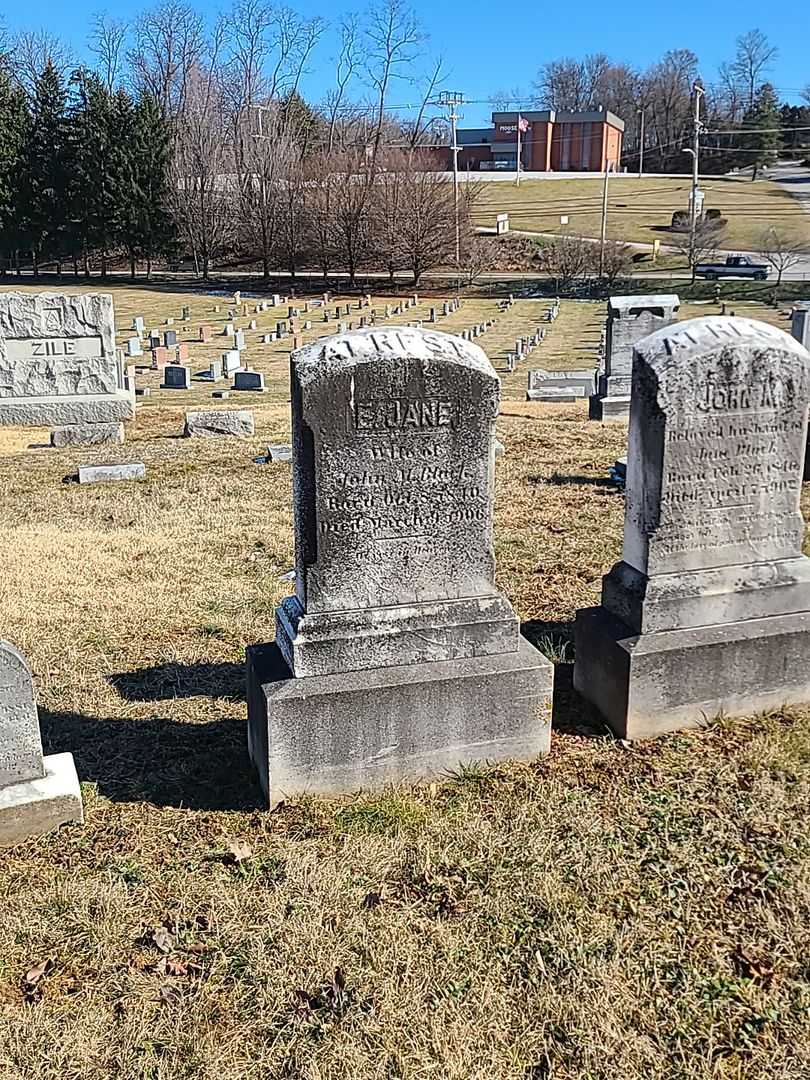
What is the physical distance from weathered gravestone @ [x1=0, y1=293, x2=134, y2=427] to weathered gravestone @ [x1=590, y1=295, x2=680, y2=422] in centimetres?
766

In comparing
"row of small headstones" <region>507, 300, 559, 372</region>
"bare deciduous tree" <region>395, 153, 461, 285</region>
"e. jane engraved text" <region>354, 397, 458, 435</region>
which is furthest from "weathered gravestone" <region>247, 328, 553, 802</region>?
"bare deciduous tree" <region>395, 153, 461, 285</region>

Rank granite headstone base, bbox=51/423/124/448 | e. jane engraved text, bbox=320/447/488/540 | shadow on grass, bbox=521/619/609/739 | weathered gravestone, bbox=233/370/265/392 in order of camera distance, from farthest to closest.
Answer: weathered gravestone, bbox=233/370/265/392 < granite headstone base, bbox=51/423/124/448 < shadow on grass, bbox=521/619/609/739 < e. jane engraved text, bbox=320/447/488/540

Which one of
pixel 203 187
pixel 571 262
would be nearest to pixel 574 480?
pixel 571 262

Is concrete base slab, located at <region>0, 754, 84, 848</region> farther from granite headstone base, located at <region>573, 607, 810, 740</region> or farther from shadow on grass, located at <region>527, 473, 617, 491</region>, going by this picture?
shadow on grass, located at <region>527, 473, 617, 491</region>

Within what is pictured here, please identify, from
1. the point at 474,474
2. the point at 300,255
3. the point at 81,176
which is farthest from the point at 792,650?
the point at 81,176

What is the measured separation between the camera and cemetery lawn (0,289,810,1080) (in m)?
3.01

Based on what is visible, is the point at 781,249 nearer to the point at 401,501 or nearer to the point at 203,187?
the point at 203,187

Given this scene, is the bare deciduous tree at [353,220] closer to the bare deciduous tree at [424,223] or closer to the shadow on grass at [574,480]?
the bare deciduous tree at [424,223]

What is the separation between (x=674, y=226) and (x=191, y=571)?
180 ft

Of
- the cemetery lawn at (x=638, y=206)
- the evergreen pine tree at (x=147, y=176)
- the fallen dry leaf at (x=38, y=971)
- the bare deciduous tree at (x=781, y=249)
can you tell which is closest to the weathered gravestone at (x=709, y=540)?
the fallen dry leaf at (x=38, y=971)

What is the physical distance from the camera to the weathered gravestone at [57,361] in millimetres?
14828

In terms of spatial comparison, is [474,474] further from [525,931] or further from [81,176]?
[81,176]

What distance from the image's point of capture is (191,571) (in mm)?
7469

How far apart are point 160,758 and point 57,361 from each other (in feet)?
38.9
